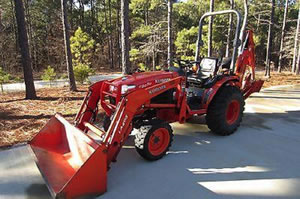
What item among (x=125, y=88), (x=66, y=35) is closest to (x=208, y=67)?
(x=125, y=88)

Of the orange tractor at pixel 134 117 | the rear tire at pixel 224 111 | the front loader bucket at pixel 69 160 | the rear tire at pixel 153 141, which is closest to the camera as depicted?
the front loader bucket at pixel 69 160

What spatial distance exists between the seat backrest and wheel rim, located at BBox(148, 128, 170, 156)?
5.17ft

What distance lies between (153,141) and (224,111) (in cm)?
148

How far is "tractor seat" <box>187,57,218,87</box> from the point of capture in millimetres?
4312

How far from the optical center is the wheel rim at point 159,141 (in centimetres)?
324

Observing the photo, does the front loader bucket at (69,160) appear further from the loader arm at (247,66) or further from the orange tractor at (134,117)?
the loader arm at (247,66)

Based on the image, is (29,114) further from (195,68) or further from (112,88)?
(195,68)

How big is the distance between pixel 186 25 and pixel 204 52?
7.18 m

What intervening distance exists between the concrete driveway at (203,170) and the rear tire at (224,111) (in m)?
0.17

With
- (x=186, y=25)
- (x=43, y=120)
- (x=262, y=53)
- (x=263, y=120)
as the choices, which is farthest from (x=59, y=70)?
(x=262, y=53)

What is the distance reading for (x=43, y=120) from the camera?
511 cm

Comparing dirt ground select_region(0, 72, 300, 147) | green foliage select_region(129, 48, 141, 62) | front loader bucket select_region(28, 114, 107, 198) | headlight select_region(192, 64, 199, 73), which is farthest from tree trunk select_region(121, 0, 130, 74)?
green foliage select_region(129, 48, 141, 62)

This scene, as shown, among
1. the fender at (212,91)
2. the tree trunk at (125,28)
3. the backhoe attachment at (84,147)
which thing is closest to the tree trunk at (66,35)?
the tree trunk at (125,28)

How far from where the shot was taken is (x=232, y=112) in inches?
177
